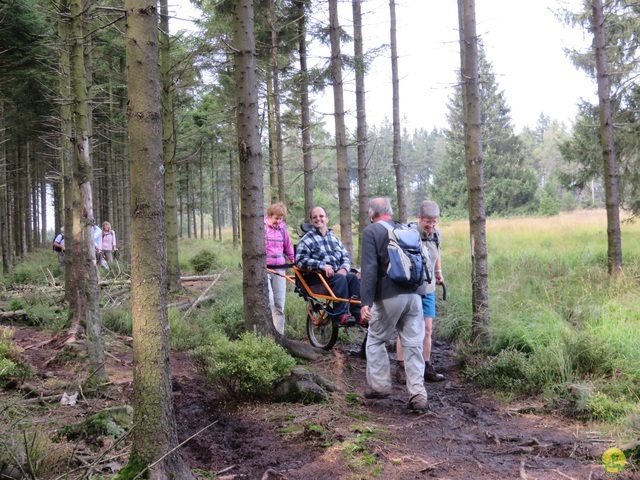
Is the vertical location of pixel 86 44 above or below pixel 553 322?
above

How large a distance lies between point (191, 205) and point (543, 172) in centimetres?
6422

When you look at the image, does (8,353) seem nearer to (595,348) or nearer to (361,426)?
(361,426)

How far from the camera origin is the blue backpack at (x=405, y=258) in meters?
4.73

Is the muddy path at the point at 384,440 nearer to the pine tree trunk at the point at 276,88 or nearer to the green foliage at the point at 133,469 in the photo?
the green foliage at the point at 133,469

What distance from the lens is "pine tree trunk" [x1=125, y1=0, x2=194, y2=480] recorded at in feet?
9.05

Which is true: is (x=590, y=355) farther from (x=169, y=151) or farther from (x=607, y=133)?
(x=169, y=151)

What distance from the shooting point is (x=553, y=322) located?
6227 millimetres

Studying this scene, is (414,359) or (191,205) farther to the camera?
(191,205)

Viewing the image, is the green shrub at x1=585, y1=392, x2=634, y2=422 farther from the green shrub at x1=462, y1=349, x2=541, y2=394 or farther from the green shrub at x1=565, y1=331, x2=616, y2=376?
the green shrub at x1=462, y1=349, x2=541, y2=394

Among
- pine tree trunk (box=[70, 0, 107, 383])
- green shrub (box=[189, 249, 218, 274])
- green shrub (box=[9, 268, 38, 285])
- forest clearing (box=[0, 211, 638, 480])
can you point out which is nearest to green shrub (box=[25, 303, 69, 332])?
forest clearing (box=[0, 211, 638, 480])

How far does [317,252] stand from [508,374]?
112 inches

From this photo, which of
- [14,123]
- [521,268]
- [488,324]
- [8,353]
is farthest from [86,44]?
[14,123]

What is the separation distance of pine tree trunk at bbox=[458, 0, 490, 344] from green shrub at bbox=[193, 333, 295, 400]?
316 centimetres

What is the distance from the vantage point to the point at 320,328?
7.26 metres
